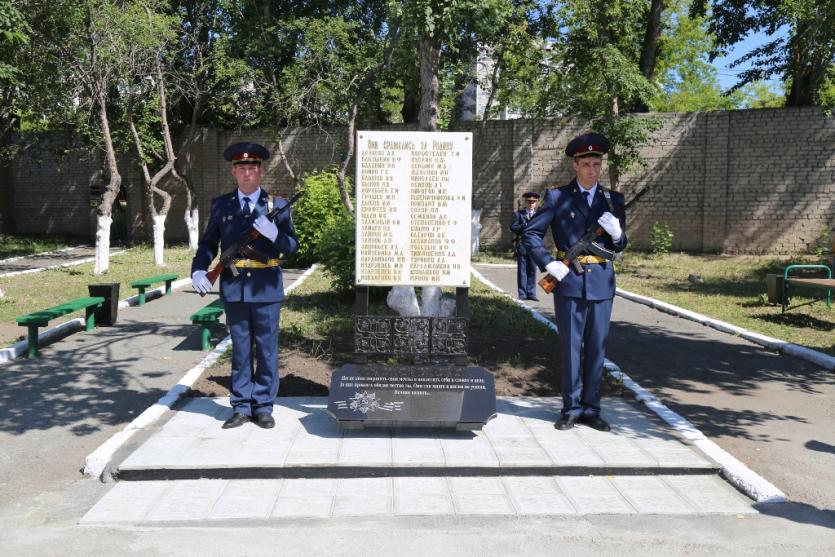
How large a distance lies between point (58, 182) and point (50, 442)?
79.3ft

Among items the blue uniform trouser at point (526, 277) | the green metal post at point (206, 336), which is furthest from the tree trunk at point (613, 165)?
the green metal post at point (206, 336)

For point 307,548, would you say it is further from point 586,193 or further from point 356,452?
point 586,193

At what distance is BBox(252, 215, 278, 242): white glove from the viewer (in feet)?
16.7

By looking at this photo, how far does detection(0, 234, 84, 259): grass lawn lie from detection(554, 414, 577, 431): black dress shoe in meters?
19.4

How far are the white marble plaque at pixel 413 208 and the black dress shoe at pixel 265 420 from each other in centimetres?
115

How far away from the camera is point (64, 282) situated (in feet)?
45.8

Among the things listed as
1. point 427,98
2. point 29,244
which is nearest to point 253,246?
point 427,98

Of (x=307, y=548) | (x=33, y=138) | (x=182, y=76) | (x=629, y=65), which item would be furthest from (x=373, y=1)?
(x=307, y=548)

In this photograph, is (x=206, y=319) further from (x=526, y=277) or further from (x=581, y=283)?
(x=526, y=277)

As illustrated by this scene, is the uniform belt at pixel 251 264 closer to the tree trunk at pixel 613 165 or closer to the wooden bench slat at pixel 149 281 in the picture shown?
the wooden bench slat at pixel 149 281

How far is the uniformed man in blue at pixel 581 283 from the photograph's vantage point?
5.19 metres

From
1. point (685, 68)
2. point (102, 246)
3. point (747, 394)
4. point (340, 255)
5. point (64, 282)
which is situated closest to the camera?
point (747, 394)

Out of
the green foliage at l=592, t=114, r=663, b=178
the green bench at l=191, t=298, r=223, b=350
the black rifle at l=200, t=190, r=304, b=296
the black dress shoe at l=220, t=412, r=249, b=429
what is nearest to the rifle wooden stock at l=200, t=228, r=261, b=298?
the black rifle at l=200, t=190, r=304, b=296

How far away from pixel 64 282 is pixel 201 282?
1017 centimetres
